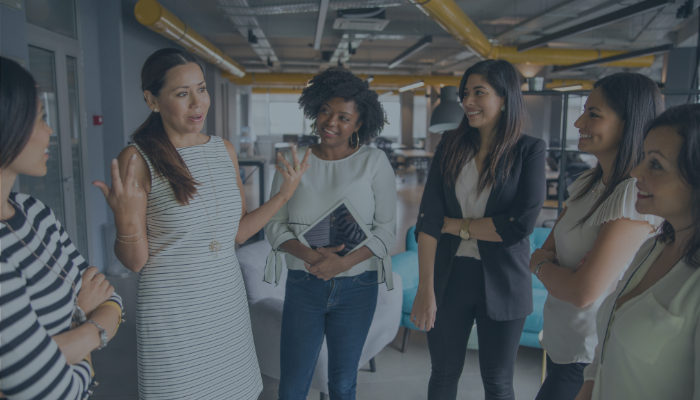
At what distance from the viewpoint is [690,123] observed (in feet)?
2.93

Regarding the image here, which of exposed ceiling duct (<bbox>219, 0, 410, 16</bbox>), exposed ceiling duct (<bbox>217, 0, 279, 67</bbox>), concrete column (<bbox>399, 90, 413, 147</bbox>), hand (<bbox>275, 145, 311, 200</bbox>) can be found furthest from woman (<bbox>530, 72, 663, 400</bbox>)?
concrete column (<bbox>399, 90, 413, 147</bbox>)

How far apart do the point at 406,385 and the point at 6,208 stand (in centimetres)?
235

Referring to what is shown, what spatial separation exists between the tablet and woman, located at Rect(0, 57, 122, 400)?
775 millimetres

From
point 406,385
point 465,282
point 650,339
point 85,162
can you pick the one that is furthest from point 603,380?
point 85,162

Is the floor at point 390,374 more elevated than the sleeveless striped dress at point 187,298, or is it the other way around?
the sleeveless striped dress at point 187,298

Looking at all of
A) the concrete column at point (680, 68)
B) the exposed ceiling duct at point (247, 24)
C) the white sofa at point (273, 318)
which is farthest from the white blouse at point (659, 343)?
the concrete column at point (680, 68)

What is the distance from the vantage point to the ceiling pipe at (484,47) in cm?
531

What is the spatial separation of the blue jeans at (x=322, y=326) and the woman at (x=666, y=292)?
846 mm

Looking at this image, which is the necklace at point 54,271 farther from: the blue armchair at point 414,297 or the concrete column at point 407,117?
the concrete column at point 407,117

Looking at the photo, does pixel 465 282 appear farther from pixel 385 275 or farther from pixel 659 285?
pixel 659 285

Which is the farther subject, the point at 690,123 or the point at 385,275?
the point at 385,275

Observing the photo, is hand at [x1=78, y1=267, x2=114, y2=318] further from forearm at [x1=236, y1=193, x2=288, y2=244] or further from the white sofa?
the white sofa

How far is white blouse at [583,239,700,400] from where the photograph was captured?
0.87m

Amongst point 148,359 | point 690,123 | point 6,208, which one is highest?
point 690,123
